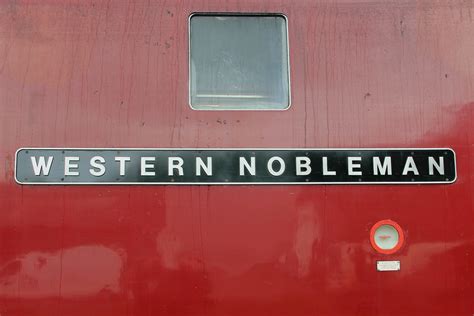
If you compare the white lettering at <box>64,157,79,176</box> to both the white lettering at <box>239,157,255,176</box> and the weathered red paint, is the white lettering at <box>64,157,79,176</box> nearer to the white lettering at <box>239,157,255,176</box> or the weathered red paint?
the weathered red paint

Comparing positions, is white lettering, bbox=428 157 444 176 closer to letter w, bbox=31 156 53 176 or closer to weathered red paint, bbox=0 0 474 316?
weathered red paint, bbox=0 0 474 316

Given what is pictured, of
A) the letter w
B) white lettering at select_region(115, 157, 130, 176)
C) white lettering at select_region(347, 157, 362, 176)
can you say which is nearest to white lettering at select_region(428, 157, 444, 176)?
white lettering at select_region(347, 157, 362, 176)

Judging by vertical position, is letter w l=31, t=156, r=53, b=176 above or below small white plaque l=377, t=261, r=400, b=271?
above

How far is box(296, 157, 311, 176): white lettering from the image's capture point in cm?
308

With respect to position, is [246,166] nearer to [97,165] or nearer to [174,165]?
[174,165]

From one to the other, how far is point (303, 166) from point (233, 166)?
13.7 inches

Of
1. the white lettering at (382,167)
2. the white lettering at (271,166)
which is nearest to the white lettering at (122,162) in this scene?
the white lettering at (271,166)

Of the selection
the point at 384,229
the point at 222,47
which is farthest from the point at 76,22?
the point at 384,229

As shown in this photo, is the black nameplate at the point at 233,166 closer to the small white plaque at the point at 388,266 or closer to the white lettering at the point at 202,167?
the white lettering at the point at 202,167

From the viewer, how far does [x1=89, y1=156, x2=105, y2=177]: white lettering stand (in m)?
3.02

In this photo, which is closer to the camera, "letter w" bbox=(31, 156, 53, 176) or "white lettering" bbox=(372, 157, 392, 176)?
"letter w" bbox=(31, 156, 53, 176)

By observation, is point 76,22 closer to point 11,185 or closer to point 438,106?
point 11,185

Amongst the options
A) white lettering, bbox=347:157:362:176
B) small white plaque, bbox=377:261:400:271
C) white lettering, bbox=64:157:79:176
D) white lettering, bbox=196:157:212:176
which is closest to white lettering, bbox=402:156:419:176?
white lettering, bbox=347:157:362:176

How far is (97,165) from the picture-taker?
119 inches
